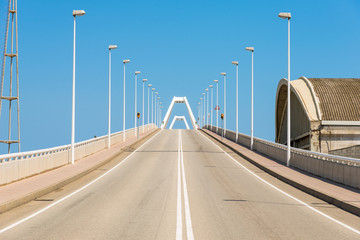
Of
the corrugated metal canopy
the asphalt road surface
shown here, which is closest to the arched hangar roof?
the corrugated metal canopy

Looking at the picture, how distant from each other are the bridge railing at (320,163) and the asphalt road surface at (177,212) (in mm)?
1915

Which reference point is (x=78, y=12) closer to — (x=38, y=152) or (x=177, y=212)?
(x=38, y=152)

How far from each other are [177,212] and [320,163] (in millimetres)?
10960

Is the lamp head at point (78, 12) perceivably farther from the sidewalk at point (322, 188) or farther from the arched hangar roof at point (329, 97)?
the arched hangar roof at point (329, 97)

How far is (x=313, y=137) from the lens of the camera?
50.9m

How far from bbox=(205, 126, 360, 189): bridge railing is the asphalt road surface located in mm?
1915

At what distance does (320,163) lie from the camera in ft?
68.5

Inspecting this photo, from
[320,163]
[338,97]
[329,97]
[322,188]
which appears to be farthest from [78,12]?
[338,97]

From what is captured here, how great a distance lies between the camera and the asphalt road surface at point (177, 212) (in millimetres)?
9391

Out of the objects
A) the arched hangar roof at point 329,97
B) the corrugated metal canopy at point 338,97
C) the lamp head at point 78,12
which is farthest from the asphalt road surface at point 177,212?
the corrugated metal canopy at point 338,97

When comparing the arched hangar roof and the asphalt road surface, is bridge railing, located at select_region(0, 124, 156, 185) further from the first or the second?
the arched hangar roof

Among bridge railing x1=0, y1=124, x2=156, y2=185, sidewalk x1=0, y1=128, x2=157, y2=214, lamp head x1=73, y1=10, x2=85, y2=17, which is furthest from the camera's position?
lamp head x1=73, y1=10, x2=85, y2=17

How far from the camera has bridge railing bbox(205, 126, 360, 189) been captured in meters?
17.0

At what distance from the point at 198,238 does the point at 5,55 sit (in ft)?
123
